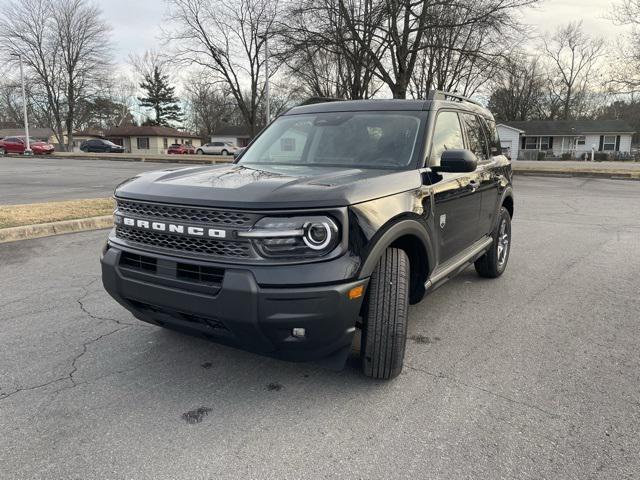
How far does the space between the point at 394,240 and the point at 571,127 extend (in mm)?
61083

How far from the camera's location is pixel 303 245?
2.56 meters

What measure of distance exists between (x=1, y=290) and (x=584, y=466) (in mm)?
5281

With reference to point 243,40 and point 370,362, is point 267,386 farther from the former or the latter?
point 243,40

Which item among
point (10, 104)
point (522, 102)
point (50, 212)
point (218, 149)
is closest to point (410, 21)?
point (50, 212)

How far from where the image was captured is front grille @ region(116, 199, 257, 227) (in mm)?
2592

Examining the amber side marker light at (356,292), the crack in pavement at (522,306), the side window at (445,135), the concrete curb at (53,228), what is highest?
the side window at (445,135)

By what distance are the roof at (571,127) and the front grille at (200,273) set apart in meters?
59.9

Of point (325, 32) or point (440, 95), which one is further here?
point (325, 32)

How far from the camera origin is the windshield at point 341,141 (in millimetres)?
3678

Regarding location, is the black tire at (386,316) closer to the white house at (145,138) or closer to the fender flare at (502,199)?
the fender flare at (502,199)

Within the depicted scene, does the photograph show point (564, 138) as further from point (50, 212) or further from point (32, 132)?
point (32, 132)

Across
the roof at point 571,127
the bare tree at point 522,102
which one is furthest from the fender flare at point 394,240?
the bare tree at point 522,102

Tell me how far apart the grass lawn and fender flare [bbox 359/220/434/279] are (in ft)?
22.3

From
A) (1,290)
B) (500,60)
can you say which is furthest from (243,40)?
(1,290)
